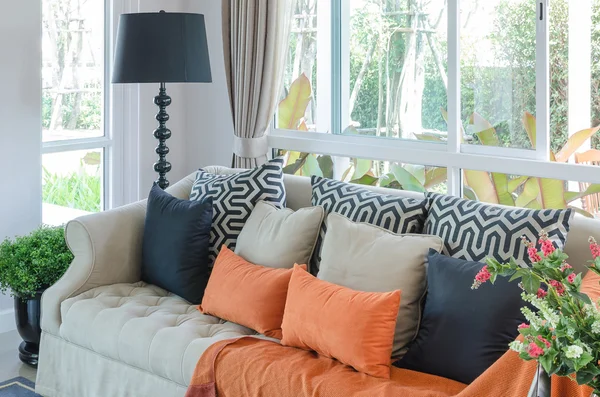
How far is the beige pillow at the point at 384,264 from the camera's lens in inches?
109

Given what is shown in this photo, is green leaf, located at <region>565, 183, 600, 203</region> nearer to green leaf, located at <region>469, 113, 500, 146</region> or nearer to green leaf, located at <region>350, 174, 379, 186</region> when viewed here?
green leaf, located at <region>469, 113, 500, 146</region>

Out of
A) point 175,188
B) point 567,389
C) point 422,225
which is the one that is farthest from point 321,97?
point 567,389

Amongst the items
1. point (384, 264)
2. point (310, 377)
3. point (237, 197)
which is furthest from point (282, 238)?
point (310, 377)

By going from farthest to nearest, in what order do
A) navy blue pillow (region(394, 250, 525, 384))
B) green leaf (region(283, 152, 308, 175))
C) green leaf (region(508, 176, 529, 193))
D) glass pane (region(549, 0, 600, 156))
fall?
green leaf (region(283, 152, 308, 175)) → green leaf (region(508, 176, 529, 193)) → glass pane (region(549, 0, 600, 156)) → navy blue pillow (region(394, 250, 525, 384))

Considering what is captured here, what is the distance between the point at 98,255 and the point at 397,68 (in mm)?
1719

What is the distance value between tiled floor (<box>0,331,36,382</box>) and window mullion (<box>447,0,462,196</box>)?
2115 millimetres

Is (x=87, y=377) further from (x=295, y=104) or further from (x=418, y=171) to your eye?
(x=295, y=104)

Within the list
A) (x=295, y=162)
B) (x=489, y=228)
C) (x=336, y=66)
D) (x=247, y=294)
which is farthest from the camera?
(x=295, y=162)

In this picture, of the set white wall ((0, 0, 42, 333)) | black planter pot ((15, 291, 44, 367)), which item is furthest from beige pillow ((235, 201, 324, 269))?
white wall ((0, 0, 42, 333))

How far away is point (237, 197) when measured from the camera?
3520mm

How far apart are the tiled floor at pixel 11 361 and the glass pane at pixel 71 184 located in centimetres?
65

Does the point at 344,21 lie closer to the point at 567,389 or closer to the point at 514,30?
the point at 514,30

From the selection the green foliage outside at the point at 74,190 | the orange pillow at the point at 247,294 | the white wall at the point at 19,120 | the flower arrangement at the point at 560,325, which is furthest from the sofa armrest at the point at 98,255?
the flower arrangement at the point at 560,325

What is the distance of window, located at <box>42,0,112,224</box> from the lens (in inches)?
172
